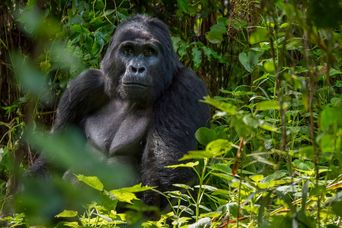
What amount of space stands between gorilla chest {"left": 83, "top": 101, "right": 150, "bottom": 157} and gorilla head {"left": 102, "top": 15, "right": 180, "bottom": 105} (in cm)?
9

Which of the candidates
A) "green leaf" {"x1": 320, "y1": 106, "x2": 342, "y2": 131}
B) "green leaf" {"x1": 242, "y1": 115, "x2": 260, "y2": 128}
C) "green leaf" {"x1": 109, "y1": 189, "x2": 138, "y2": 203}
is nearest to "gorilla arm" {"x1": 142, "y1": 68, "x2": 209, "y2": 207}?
"green leaf" {"x1": 109, "y1": 189, "x2": 138, "y2": 203}

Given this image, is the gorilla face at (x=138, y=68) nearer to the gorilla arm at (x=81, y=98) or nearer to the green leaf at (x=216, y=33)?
the gorilla arm at (x=81, y=98)

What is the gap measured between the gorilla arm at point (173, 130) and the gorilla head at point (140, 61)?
83 mm

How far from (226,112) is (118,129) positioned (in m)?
2.88

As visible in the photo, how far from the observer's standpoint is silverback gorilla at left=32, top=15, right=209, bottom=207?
4035mm

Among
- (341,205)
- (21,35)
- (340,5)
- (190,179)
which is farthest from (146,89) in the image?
(340,5)

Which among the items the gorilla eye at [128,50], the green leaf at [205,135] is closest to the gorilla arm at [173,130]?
the gorilla eye at [128,50]

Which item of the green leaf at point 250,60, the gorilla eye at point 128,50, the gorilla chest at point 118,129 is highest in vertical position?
the gorilla eye at point 128,50

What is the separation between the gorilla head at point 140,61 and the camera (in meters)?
4.20

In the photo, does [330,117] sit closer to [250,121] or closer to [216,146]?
[250,121]

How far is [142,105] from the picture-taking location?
4.36 m

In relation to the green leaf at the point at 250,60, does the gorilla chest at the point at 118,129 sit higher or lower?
lower

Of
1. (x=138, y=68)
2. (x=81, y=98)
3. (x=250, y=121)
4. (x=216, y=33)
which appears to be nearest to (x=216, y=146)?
(x=250, y=121)

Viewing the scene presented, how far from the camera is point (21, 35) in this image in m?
5.45
